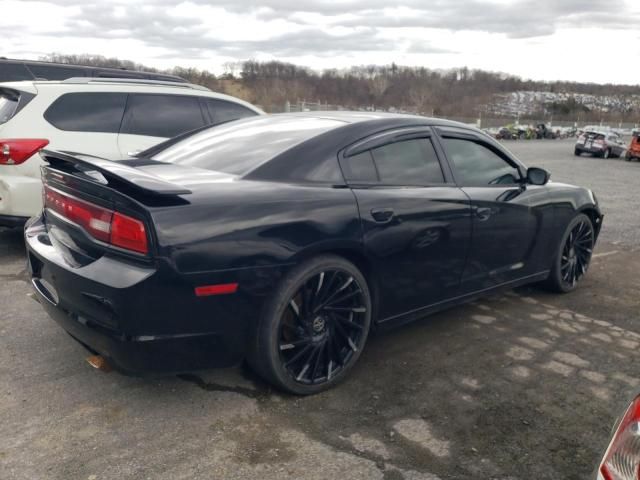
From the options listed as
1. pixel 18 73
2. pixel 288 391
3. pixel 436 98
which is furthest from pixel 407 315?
pixel 436 98

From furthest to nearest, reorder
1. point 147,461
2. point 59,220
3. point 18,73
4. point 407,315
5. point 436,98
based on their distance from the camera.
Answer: point 436,98
point 18,73
point 407,315
point 59,220
point 147,461

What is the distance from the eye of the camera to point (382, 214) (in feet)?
10.4

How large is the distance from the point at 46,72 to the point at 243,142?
886cm

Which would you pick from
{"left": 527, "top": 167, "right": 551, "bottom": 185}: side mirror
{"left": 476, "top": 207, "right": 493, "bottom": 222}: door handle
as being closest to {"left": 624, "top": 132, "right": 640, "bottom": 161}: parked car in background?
{"left": 527, "top": 167, "right": 551, "bottom": 185}: side mirror

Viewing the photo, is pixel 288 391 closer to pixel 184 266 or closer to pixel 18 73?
pixel 184 266

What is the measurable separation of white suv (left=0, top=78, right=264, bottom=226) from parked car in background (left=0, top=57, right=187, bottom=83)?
4021mm

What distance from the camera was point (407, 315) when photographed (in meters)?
3.49

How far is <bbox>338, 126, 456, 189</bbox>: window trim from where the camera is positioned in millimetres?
3196

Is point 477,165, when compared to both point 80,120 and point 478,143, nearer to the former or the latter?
point 478,143

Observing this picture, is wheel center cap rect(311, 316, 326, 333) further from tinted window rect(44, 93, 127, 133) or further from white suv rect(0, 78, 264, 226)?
tinted window rect(44, 93, 127, 133)

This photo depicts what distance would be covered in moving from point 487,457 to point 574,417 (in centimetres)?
67

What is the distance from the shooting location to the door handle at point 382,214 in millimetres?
3139

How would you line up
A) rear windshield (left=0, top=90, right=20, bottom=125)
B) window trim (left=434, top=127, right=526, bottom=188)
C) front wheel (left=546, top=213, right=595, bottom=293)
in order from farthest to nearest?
rear windshield (left=0, top=90, right=20, bottom=125) < front wheel (left=546, top=213, right=595, bottom=293) < window trim (left=434, top=127, right=526, bottom=188)

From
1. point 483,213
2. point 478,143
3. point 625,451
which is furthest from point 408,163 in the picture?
point 625,451
